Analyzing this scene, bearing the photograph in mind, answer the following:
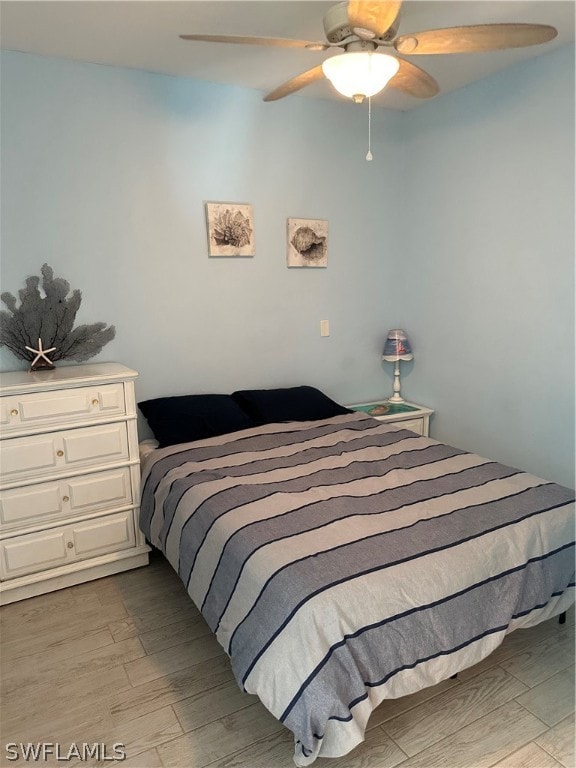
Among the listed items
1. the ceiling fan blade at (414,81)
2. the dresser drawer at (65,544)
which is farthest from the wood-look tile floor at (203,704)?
the ceiling fan blade at (414,81)

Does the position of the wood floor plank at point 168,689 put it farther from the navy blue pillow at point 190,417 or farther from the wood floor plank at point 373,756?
the navy blue pillow at point 190,417

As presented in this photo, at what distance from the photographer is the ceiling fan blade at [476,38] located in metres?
1.52

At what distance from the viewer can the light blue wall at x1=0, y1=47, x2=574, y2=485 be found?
2568 mm

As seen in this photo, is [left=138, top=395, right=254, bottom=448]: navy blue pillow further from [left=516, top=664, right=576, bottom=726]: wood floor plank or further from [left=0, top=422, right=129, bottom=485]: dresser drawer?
[left=516, top=664, right=576, bottom=726]: wood floor plank

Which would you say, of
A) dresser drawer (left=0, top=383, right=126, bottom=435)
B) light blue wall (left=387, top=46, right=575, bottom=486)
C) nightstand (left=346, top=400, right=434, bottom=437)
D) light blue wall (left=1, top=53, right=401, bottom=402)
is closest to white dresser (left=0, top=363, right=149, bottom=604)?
dresser drawer (left=0, top=383, right=126, bottom=435)

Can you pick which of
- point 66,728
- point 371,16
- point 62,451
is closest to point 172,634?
point 66,728

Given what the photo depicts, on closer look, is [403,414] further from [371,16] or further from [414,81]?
[371,16]

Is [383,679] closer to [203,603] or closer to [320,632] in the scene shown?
[320,632]

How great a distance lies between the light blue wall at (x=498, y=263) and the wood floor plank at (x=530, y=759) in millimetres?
1450

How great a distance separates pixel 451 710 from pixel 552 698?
37 cm

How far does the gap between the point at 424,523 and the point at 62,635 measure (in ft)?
5.11

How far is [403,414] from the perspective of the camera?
11.0 ft

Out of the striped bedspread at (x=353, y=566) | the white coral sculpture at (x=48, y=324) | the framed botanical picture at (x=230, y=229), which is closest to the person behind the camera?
the striped bedspread at (x=353, y=566)

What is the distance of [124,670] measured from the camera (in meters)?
1.97
